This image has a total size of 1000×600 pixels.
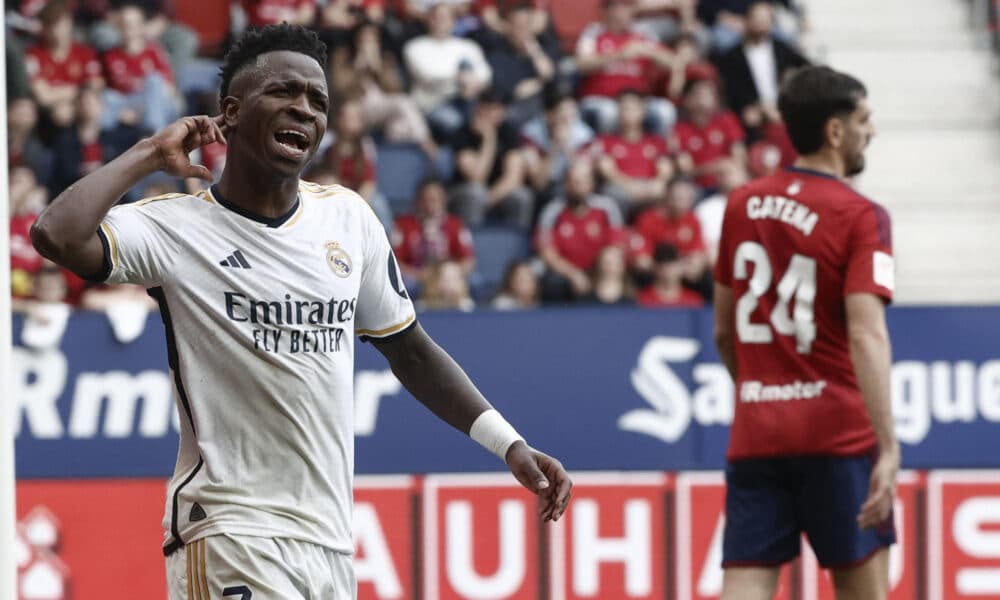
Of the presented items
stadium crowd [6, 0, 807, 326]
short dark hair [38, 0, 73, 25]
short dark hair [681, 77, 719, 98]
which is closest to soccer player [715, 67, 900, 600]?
stadium crowd [6, 0, 807, 326]

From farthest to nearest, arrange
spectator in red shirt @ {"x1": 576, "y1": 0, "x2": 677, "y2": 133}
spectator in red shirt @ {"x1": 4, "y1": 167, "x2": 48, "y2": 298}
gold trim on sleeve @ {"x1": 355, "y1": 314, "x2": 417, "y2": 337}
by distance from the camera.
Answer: spectator in red shirt @ {"x1": 576, "y1": 0, "x2": 677, "y2": 133} → spectator in red shirt @ {"x1": 4, "y1": 167, "x2": 48, "y2": 298} → gold trim on sleeve @ {"x1": 355, "y1": 314, "x2": 417, "y2": 337}

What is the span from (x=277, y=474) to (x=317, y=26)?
28.5 feet

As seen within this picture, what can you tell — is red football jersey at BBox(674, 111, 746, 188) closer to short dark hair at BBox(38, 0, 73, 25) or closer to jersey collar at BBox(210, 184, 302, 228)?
short dark hair at BBox(38, 0, 73, 25)

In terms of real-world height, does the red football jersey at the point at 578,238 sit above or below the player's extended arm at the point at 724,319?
above

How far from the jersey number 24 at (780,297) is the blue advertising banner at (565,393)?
202 cm

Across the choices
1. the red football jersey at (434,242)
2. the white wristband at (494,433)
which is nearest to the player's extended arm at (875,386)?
the white wristband at (494,433)

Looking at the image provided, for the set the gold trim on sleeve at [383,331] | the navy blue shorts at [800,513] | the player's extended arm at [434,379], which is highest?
the gold trim on sleeve at [383,331]

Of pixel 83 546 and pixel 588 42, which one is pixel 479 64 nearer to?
pixel 588 42

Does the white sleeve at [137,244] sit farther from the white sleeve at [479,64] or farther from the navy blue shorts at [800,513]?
the white sleeve at [479,64]

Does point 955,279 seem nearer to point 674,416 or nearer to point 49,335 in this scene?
point 674,416

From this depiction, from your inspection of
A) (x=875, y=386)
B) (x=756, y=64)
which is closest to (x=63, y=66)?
(x=756, y=64)

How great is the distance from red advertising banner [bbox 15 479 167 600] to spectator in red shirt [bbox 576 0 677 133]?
225 inches

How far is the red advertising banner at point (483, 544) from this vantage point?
727cm

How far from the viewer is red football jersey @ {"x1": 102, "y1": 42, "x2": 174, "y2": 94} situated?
37.6 ft
